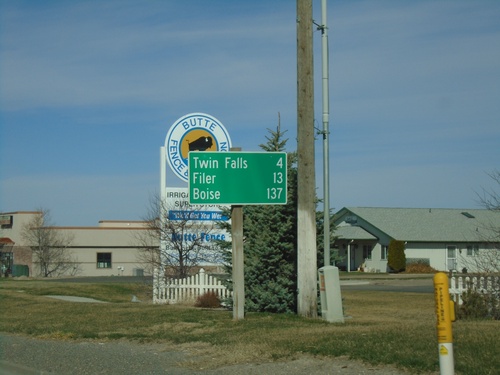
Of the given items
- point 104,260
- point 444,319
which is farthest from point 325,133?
point 104,260

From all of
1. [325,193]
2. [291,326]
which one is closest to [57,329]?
A: [291,326]

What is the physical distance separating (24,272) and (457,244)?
3589 cm

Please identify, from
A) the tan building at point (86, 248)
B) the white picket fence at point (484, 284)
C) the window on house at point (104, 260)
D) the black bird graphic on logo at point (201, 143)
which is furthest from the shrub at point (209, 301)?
the window on house at point (104, 260)

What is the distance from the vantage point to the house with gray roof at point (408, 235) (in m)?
58.0

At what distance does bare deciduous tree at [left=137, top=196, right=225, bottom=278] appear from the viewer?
25.3 meters

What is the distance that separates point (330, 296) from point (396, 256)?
136ft

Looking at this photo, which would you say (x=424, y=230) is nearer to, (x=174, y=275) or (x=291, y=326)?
(x=174, y=275)

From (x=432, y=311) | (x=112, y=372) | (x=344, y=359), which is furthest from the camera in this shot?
(x=432, y=311)

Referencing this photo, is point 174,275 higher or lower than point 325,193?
Result: lower

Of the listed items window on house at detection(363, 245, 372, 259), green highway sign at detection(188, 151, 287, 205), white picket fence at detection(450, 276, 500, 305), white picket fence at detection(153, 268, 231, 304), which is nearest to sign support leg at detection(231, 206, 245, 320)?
green highway sign at detection(188, 151, 287, 205)

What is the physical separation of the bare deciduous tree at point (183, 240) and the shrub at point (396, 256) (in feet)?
104

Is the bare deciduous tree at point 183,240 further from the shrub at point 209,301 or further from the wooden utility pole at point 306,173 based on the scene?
the wooden utility pole at point 306,173

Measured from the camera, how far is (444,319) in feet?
22.6

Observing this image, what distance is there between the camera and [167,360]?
1170 centimetres
